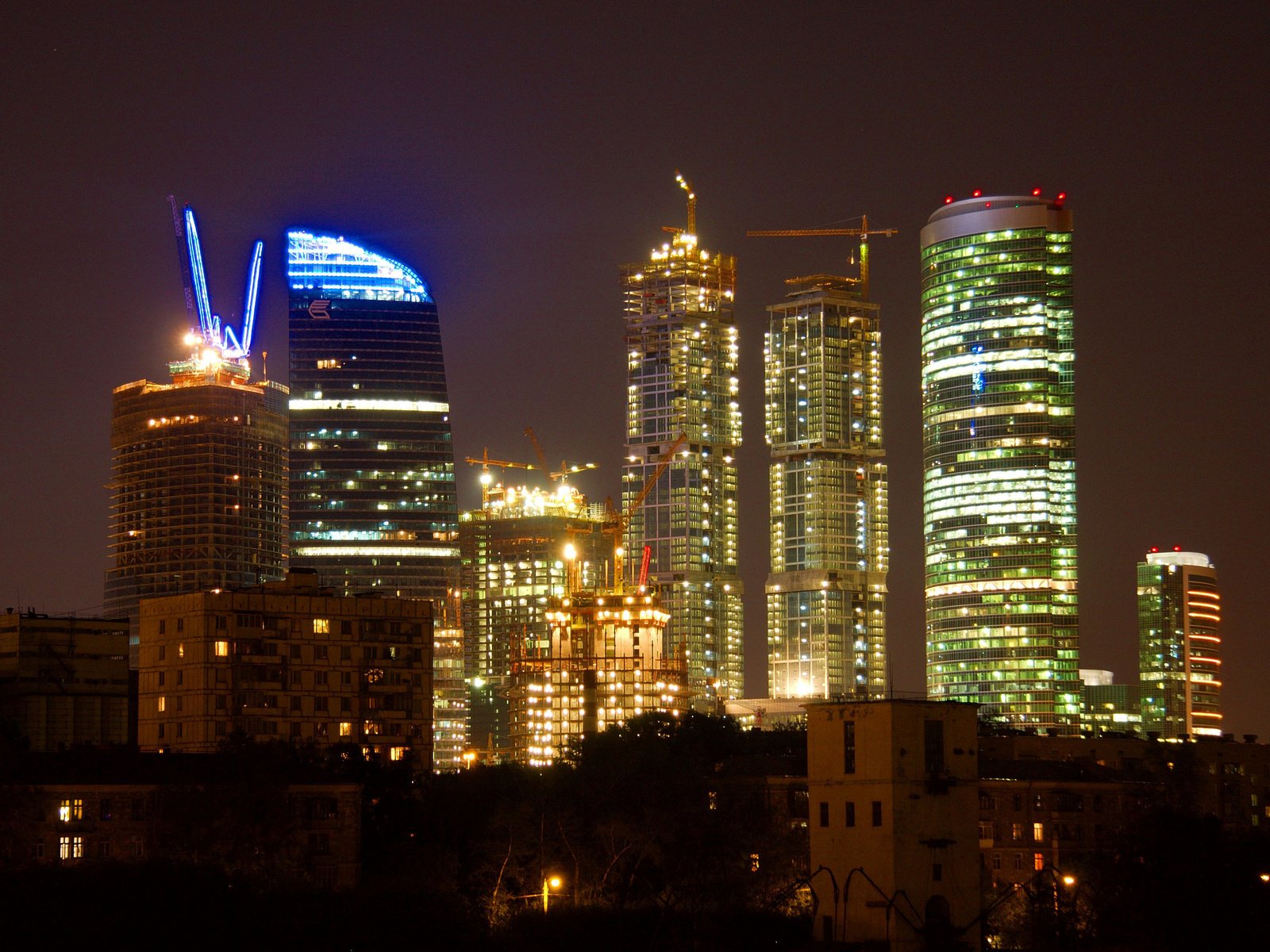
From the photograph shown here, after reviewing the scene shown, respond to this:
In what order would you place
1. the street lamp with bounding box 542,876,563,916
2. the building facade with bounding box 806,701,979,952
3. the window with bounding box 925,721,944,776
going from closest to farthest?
the building facade with bounding box 806,701,979,952 → the window with bounding box 925,721,944,776 → the street lamp with bounding box 542,876,563,916

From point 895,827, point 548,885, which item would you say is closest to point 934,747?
point 895,827

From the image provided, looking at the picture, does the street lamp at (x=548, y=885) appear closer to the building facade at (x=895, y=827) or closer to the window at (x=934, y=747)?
the building facade at (x=895, y=827)

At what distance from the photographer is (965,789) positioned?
129500mm

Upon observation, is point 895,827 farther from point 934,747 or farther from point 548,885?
point 548,885

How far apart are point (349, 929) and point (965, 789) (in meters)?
39.1

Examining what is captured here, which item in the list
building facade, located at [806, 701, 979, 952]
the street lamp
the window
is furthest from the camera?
the street lamp

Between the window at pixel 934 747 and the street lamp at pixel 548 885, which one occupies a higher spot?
the window at pixel 934 747

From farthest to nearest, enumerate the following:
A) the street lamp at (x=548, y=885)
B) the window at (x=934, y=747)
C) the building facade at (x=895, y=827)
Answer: the street lamp at (x=548, y=885) < the window at (x=934, y=747) < the building facade at (x=895, y=827)

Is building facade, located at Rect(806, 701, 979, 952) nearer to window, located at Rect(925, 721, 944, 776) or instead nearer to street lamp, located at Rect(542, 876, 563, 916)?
window, located at Rect(925, 721, 944, 776)

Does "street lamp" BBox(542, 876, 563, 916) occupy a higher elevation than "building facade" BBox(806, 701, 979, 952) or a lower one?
lower

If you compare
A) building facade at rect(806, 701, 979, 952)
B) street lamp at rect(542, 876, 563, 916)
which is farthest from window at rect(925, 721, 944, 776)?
street lamp at rect(542, 876, 563, 916)

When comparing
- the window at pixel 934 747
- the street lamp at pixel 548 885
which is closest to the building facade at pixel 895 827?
the window at pixel 934 747

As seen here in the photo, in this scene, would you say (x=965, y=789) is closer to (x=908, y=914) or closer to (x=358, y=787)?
(x=908, y=914)

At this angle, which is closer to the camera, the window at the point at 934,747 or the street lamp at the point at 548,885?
the window at the point at 934,747
